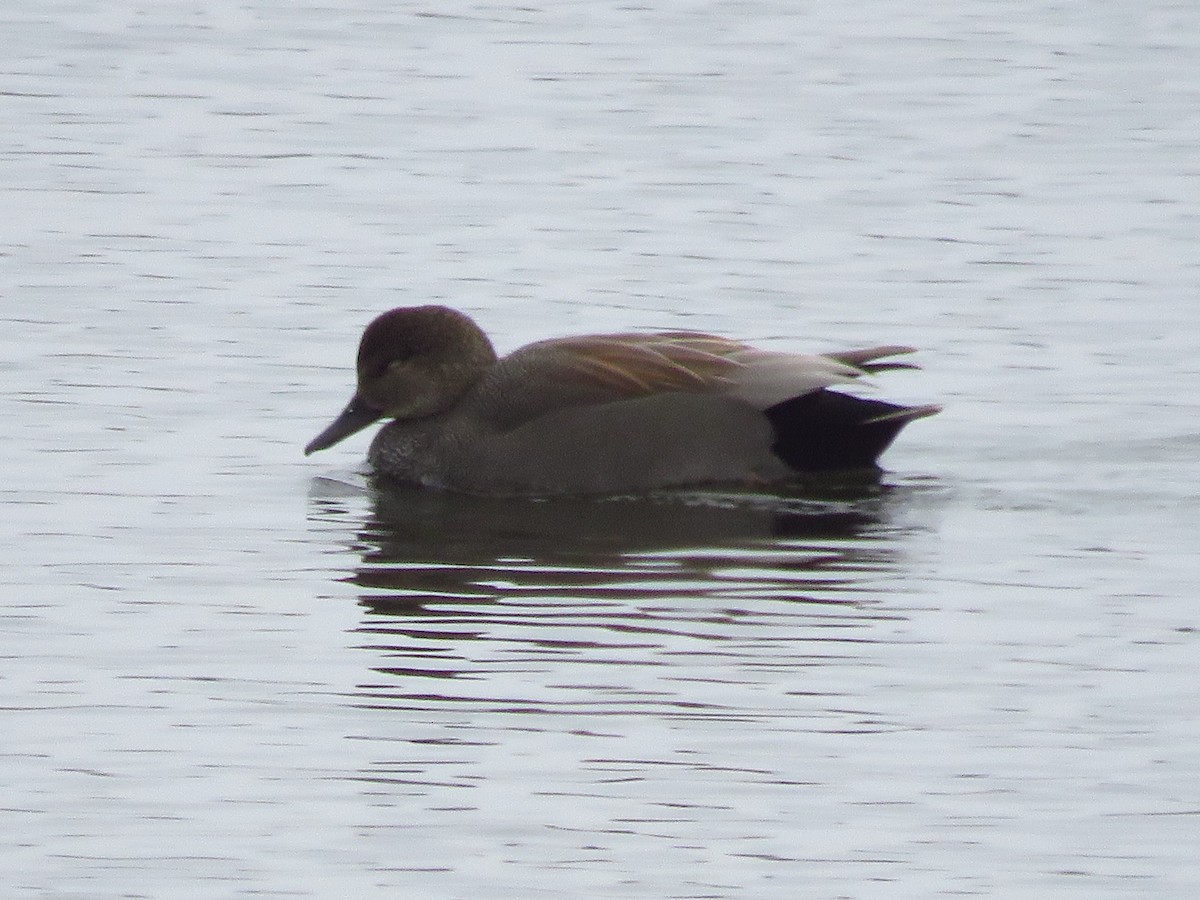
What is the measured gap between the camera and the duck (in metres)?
10.9

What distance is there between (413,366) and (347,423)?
1.12ft

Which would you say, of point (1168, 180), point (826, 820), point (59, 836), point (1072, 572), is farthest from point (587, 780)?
point (1168, 180)

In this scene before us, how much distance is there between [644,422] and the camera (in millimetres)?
10914

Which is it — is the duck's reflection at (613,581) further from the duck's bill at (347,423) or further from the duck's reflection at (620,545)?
the duck's bill at (347,423)

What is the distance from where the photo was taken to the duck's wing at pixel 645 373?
10.9 m

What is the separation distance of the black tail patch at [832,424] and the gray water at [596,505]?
0.62 ft

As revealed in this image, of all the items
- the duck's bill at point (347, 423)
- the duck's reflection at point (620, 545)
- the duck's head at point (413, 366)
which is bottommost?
the duck's reflection at point (620, 545)

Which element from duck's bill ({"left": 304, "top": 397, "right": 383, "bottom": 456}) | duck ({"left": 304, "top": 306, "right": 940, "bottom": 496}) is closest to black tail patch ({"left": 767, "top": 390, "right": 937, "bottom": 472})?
duck ({"left": 304, "top": 306, "right": 940, "bottom": 496})

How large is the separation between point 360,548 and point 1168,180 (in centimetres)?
801

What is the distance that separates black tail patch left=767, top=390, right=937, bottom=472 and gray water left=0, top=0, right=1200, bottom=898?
190 millimetres

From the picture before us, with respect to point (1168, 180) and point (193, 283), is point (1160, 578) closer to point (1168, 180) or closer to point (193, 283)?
point (193, 283)

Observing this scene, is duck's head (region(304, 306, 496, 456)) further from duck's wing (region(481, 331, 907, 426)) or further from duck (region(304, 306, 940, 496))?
duck's wing (region(481, 331, 907, 426))

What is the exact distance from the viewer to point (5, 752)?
7.48m

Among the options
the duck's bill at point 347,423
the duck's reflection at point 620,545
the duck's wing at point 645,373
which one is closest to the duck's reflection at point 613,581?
the duck's reflection at point 620,545
